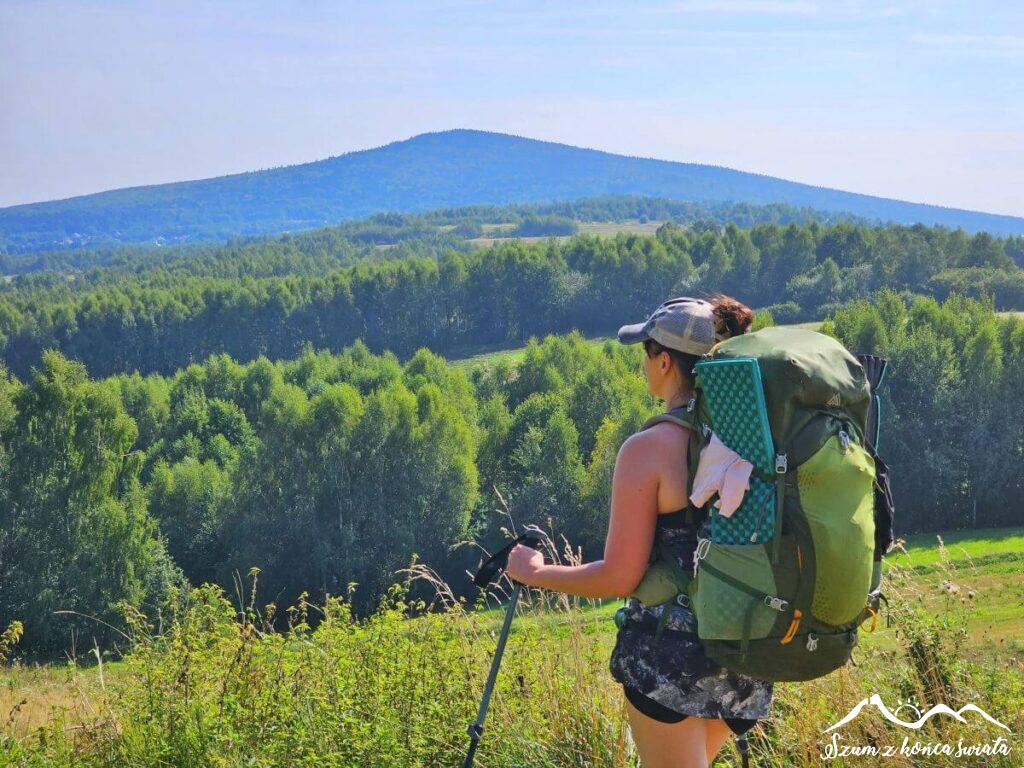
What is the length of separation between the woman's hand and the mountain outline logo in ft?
4.99

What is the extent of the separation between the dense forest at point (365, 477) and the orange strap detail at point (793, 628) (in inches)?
1375

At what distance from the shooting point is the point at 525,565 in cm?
308

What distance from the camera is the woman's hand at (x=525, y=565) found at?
304 centimetres

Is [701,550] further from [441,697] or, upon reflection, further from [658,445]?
[441,697]

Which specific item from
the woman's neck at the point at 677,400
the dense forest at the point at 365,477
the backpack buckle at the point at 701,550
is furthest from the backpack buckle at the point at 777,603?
the dense forest at the point at 365,477

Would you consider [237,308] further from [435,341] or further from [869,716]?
[869,716]

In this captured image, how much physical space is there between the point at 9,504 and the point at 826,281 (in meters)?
79.8

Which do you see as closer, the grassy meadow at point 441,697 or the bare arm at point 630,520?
the bare arm at point 630,520

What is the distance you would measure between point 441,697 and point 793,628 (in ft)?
7.22

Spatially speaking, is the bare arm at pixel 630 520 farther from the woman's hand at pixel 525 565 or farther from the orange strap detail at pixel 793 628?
the orange strap detail at pixel 793 628

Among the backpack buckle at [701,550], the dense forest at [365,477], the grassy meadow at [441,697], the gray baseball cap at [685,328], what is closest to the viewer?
the backpack buckle at [701,550]

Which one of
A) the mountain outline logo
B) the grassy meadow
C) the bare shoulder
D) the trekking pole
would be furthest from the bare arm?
the mountain outline logo

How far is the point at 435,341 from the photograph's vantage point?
349ft

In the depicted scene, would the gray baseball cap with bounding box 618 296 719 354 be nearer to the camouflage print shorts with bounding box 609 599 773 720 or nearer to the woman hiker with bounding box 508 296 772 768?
the woman hiker with bounding box 508 296 772 768
